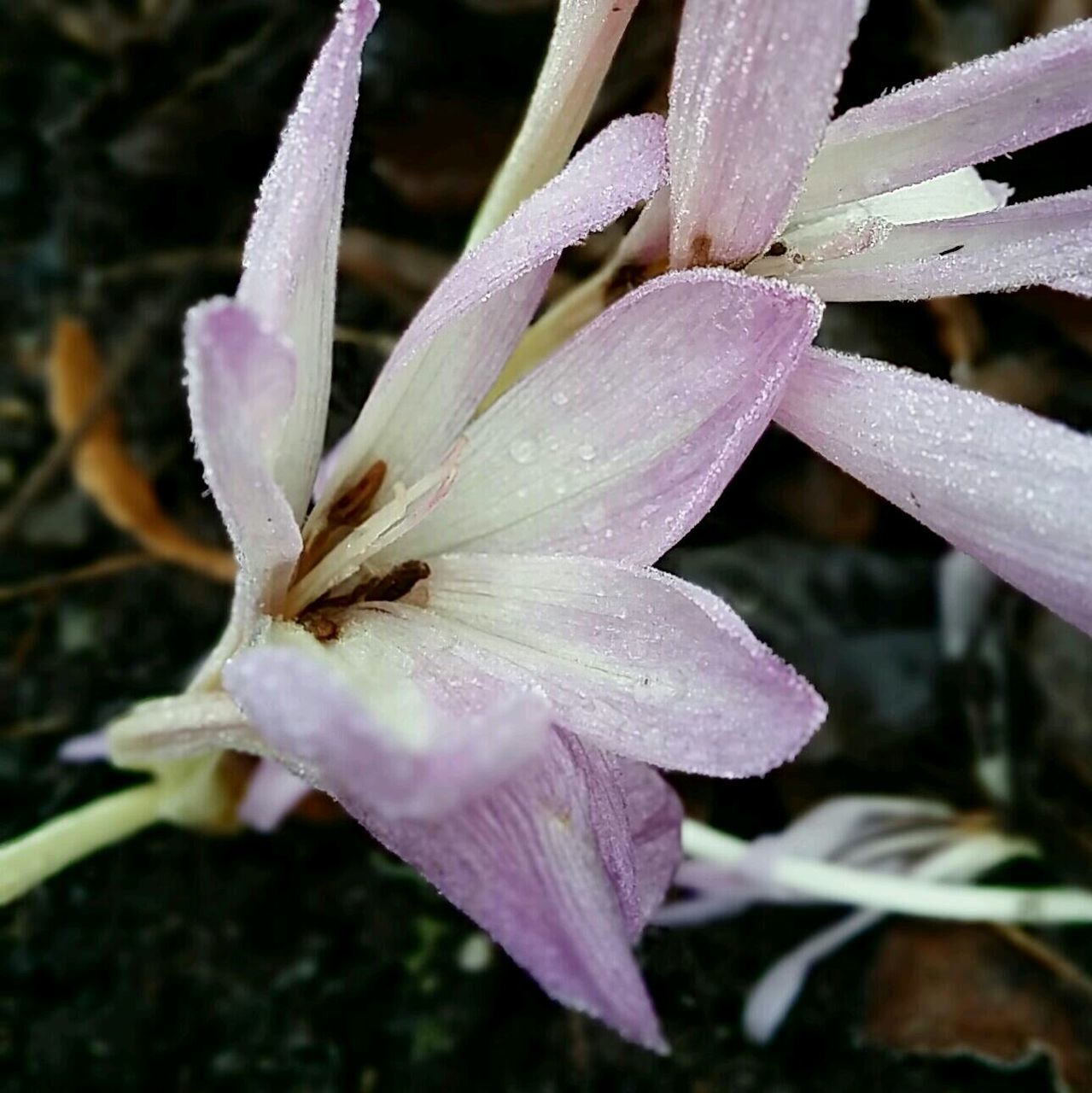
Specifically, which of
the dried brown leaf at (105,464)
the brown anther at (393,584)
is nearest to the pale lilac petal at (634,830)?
the brown anther at (393,584)

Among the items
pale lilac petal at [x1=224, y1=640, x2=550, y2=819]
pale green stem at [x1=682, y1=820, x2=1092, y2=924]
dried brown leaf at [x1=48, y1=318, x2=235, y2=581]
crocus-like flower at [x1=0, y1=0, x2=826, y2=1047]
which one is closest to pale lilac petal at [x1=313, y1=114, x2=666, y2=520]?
crocus-like flower at [x1=0, y1=0, x2=826, y2=1047]

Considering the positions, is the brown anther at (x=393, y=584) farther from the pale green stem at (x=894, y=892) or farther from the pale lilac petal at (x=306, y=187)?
the pale green stem at (x=894, y=892)

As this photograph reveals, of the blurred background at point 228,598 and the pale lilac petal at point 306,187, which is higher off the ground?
the pale lilac petal at point 306,187

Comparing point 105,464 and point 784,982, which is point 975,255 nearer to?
point 784,982

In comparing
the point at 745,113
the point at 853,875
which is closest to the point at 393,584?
the point at 745,113

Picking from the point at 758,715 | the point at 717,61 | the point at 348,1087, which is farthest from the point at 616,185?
the point at 348,1087

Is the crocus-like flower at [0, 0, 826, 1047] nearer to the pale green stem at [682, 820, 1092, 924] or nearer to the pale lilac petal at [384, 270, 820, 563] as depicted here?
the pale lilac petal at [384, 270, 820, 563]

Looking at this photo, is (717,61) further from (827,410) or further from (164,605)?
(164,605)
